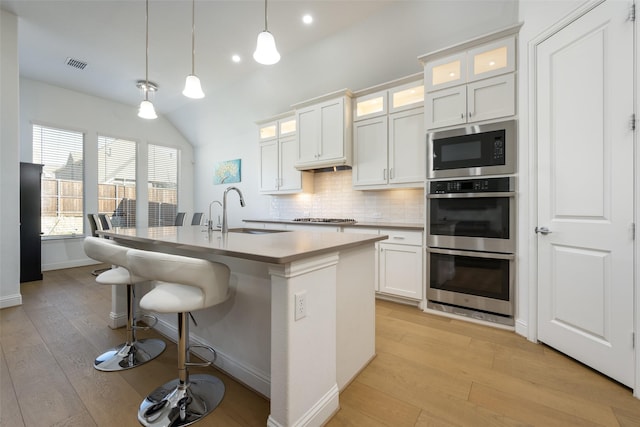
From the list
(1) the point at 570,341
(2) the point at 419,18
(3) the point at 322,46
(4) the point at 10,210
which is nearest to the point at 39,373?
(4) the point at 10,210

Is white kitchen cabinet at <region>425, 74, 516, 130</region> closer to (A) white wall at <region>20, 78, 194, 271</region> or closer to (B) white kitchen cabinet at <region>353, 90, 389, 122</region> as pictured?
(B) white kitchen cabinet at <region>353, 90, 389, 122</region>

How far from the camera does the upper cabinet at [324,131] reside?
11.9 ft

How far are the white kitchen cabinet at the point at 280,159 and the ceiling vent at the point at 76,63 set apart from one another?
2.83 metres

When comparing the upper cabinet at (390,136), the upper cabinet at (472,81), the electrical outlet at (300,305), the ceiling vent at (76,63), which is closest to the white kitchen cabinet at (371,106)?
the upper cabinet at (390,136)

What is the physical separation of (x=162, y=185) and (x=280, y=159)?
12.1ft

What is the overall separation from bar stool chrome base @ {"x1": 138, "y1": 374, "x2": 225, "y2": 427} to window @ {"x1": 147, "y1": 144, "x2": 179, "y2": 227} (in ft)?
18.5

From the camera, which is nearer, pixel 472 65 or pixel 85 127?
pixel 472 65

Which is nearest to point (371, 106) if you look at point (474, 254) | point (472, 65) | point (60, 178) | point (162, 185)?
point (472, 65)

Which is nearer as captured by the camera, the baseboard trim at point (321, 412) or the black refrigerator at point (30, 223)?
the baseboard trim at point (321, 412)

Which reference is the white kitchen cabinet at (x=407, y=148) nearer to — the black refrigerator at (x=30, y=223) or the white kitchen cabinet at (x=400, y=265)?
the white kitchen cabinet at (x=400, y=265)

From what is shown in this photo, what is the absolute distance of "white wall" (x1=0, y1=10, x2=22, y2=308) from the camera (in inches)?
121

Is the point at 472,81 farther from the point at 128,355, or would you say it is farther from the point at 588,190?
the point at 128,355

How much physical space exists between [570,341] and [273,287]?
7.54ft

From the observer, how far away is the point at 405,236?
Answer: 300 cm
